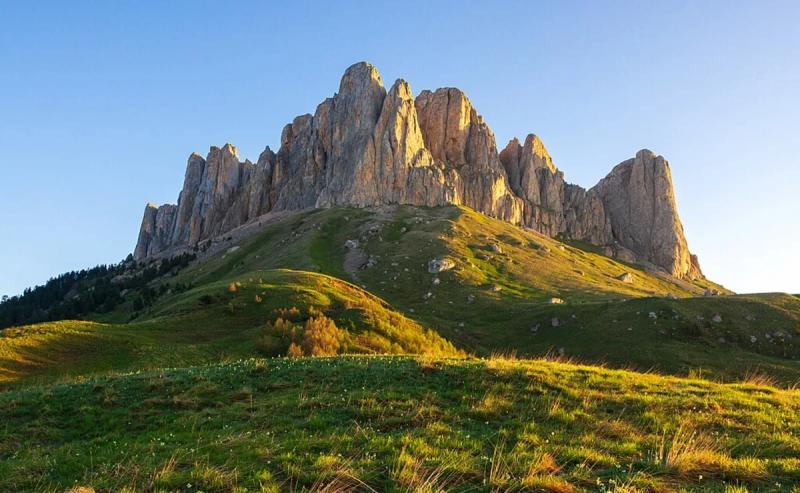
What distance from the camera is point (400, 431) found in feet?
44.4

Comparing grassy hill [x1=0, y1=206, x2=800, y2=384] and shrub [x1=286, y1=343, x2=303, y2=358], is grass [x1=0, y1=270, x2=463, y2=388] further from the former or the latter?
shrub [x1=286, y1=343, x2=303, y2=358]

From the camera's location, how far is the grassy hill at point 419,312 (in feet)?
128

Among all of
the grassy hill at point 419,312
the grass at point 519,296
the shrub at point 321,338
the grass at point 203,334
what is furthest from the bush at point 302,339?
the grass at point 519,296

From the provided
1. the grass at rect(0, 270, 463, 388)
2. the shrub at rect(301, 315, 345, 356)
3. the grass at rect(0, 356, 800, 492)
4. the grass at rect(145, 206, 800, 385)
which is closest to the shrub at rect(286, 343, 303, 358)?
the shrub at rect(301, 315, 345, 356)

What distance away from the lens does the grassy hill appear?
3891 centimetres

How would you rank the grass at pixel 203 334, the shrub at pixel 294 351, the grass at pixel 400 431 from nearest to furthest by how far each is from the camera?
the grass at pixel 400 431, the grass at pixel 203 334, the shrub at pixel 294 351

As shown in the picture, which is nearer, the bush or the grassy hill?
the bush

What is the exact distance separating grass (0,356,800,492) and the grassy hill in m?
12.9

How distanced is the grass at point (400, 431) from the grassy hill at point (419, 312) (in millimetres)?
12876

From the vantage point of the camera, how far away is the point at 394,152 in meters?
193

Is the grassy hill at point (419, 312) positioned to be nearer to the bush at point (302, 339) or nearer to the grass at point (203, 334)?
the grass at point (203, 334)

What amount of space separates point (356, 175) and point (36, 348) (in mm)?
156344

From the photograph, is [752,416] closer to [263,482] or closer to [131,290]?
[263,482]

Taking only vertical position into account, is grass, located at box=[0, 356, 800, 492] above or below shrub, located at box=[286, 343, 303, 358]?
above
